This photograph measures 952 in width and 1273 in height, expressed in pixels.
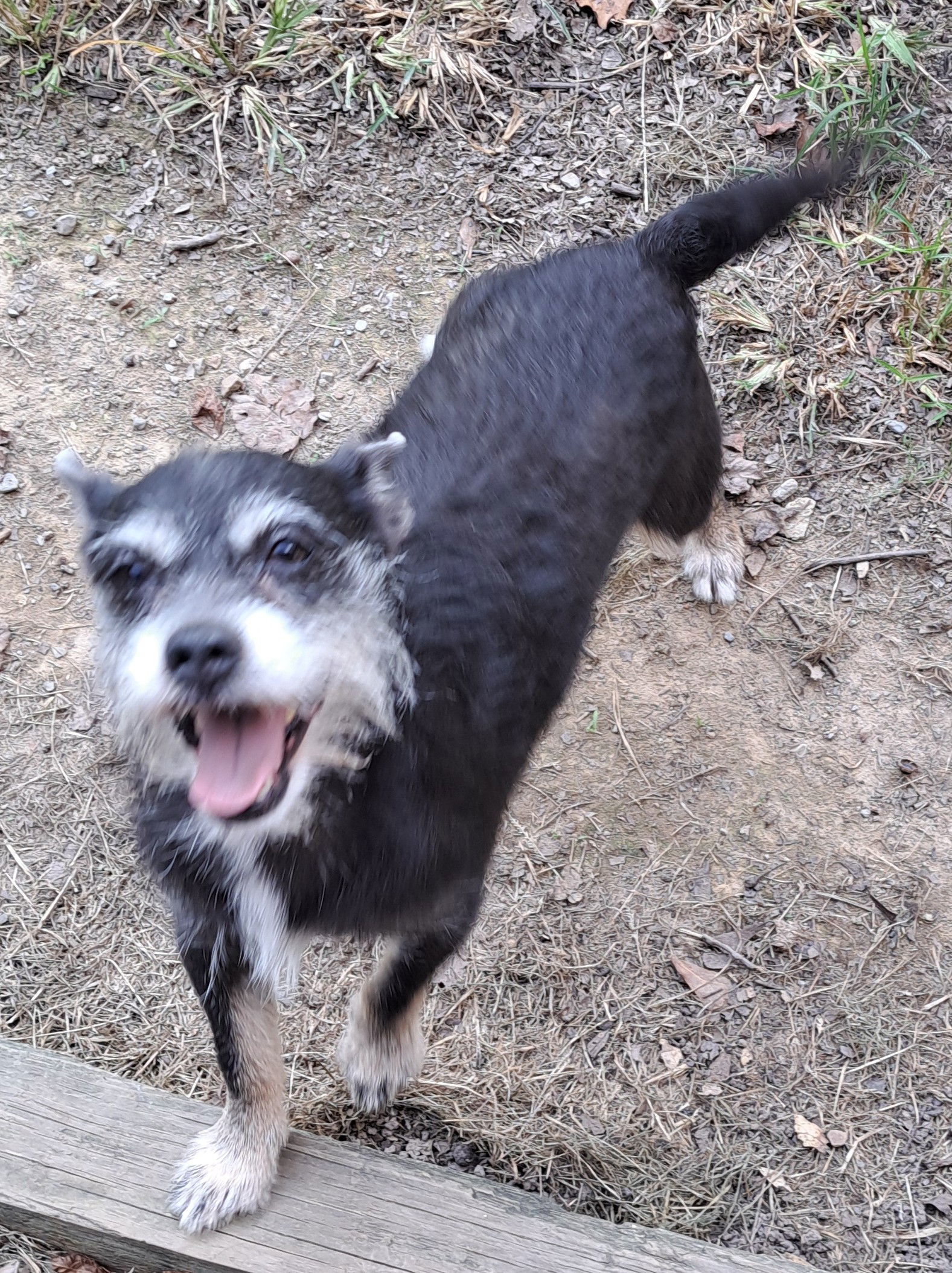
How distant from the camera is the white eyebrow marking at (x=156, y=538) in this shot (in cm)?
192

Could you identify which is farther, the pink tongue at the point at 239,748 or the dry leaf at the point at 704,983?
the dry leaf at the point at 704,983

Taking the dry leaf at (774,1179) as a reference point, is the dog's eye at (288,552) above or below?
above

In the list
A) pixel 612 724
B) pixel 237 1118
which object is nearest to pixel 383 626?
pixel 237 1118

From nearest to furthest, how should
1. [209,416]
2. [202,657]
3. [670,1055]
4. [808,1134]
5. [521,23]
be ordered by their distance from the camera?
[202,657] < [808,1134] < [670,1055] < [209,416] < [521,23]

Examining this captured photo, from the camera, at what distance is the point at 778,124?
452cm

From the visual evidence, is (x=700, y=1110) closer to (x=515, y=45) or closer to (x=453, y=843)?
(x=453, y=843)

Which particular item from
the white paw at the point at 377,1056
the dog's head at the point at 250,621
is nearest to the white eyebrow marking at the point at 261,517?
the dog's head at the point at 250,621

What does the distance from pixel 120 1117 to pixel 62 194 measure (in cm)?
390

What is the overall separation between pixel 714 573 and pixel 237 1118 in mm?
2578

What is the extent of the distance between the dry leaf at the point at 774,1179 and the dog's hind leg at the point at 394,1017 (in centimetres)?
112

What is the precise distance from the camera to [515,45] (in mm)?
4648

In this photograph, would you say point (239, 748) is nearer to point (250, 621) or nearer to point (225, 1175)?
point (250, 621)

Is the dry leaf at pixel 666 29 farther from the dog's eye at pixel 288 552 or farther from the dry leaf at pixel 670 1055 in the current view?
the dry leaf at pixel 670 1055

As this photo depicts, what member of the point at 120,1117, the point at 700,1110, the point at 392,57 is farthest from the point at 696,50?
the point at 120,1117
